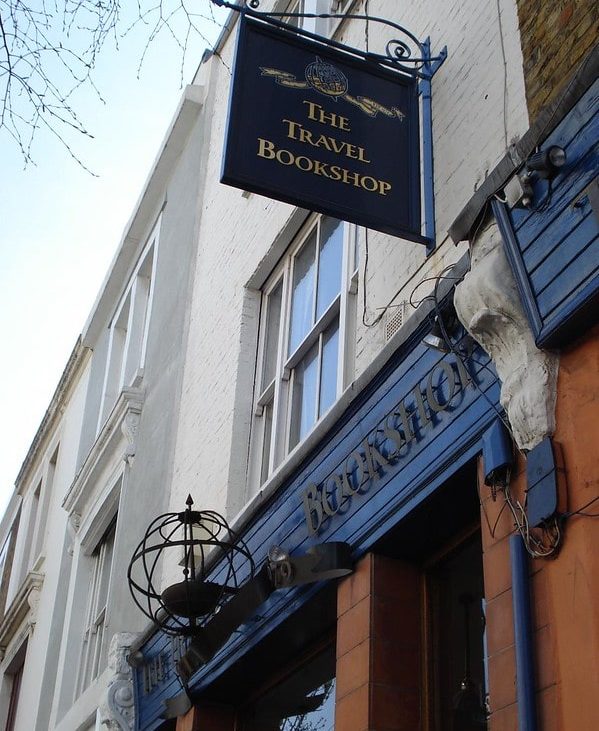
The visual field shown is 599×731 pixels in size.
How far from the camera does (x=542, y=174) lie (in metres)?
5.01

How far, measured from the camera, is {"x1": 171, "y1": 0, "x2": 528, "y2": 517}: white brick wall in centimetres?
662

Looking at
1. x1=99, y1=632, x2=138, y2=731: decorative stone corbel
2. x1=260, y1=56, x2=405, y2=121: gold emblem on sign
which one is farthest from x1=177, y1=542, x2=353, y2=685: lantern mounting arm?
x1=260, y1=56, x2=405, y2=121: gold emblem on sign

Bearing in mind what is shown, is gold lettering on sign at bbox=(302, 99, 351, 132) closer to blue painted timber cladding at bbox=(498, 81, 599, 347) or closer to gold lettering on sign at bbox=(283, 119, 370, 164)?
gold lettering on sign at bbox=(283, 119, 370, 164)

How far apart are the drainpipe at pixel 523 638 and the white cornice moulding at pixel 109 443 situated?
8.09m

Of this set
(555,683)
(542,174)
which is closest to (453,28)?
(542,174)

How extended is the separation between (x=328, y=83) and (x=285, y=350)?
2.53m

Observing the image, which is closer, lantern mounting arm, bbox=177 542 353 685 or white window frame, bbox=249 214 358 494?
lantern mounting arm, bbox=177 542 353 685

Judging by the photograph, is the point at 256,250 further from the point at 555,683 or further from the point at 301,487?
the point at 555,683

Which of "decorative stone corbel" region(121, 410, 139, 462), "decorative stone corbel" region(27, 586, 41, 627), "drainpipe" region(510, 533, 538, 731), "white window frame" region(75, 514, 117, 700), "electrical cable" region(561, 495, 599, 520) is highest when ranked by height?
"decorative stone corbel" region(121, 410, 139, 462)

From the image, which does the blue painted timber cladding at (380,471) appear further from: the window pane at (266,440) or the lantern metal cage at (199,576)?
the window pane at (266,440)

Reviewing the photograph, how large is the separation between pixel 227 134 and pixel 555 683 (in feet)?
12.2

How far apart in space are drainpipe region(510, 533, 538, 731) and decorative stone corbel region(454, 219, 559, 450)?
0.46m

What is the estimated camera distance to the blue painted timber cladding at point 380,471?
215 inches

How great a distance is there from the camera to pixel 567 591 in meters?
4.39
